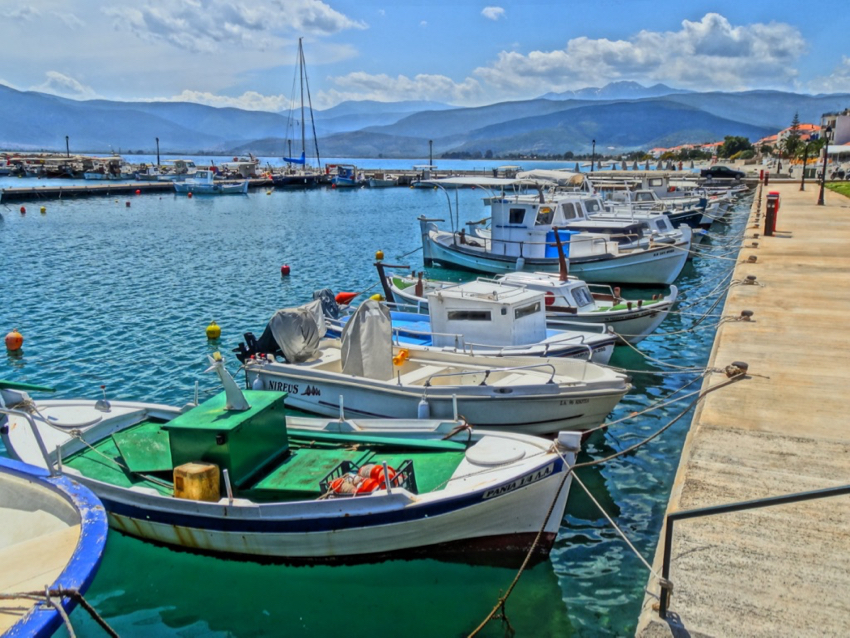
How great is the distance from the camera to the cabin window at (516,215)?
29078mm

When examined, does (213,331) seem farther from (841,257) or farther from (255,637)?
(841,257)

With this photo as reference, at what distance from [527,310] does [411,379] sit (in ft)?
11.7

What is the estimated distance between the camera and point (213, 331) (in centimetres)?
2094

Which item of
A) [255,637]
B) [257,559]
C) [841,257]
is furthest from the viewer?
[841,257]

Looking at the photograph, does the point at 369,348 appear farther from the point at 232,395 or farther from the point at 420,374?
the point at 232,395

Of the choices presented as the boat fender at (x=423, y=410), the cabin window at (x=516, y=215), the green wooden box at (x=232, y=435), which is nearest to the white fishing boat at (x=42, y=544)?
the green wooden box at (x=232, y=435)

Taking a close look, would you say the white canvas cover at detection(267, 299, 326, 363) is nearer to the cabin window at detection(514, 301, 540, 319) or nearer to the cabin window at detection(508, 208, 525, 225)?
the cabin window at detection(514, 301, 540, 319)

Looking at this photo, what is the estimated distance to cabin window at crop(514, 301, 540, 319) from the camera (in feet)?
49.2

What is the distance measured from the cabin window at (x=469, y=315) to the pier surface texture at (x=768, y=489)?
4837mm

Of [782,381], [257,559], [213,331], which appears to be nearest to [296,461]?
[257,559]

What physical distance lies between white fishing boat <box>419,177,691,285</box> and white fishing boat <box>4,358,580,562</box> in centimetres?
1798

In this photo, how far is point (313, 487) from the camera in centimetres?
954

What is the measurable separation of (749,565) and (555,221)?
80.3 ft

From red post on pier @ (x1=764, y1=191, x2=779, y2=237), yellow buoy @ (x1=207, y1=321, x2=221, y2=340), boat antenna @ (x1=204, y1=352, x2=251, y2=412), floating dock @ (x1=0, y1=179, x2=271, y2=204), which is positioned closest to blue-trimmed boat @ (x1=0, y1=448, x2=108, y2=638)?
boat antenna @ (x1=204, y1=352, x2=251, y2=412)
